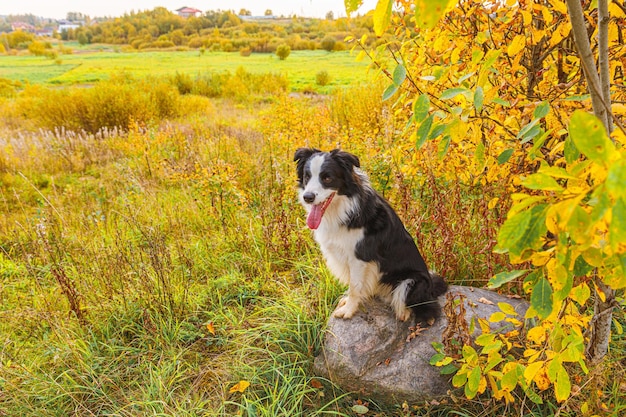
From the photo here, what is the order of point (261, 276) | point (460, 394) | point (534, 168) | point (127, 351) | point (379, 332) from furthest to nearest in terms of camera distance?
point (261, 276) → point (127, 351) → point (379, 332) → point (534, 168) → point (460, 394)

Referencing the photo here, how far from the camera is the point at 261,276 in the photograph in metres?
3.33

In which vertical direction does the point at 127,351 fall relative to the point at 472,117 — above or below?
below

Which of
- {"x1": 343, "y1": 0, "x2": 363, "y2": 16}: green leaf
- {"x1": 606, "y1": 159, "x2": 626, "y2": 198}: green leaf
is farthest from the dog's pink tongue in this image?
{"x1": 606, "y1": 159, "x2": 626, "y2": 198}: green leaf

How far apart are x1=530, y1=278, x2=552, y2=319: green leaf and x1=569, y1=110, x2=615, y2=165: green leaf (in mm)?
455

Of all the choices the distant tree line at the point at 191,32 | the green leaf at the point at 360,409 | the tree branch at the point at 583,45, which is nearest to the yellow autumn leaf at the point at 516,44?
the tree branch at the point at 583,45

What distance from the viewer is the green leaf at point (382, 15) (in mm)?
750

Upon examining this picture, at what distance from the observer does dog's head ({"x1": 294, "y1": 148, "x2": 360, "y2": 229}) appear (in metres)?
2.57

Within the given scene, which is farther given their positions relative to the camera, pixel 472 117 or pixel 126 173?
pixel 126 173

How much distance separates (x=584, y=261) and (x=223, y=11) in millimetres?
86687

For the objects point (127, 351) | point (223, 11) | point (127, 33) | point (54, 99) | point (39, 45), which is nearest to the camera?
point (127, 351)

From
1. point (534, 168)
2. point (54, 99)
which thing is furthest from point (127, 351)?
point (54, 99)

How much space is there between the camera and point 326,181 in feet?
8.54

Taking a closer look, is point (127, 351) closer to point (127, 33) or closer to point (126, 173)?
point (126, 173)

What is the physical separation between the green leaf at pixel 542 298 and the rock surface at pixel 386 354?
3.92ft
